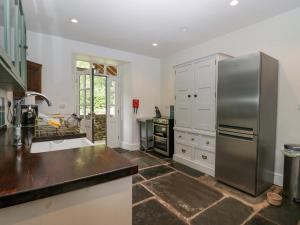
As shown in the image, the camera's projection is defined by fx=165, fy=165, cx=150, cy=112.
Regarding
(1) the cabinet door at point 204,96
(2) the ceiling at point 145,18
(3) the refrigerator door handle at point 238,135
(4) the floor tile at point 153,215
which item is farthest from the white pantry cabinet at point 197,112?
(4) the floor tile at point 153,215

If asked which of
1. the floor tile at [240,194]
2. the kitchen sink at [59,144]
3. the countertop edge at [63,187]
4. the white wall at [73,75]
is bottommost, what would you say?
the floor tile at [240,194]

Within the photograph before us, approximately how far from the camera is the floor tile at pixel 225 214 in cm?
178

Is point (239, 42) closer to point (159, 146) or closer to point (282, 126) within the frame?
point (282, 126)

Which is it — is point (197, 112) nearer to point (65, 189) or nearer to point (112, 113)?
point (112, 113)

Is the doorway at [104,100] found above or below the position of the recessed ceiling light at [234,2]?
below

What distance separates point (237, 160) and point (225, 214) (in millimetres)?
804

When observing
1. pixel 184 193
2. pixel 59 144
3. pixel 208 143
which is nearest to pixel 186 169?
pixel 208 143

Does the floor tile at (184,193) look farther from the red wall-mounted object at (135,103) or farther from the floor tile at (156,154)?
the red wall-mounted object at (135,103)

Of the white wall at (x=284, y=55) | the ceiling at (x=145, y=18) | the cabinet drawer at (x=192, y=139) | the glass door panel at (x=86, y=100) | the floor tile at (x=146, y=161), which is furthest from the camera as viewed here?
the glass door panel at (x=86, y=100)

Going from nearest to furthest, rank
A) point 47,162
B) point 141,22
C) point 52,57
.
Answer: point 47,162
point 141,22
point 52,57

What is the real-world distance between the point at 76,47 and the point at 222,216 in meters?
3.95

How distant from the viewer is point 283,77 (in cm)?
254

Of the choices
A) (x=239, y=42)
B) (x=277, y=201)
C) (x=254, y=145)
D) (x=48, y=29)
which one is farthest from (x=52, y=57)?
(x=277, y=201)

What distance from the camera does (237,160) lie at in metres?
2.41
